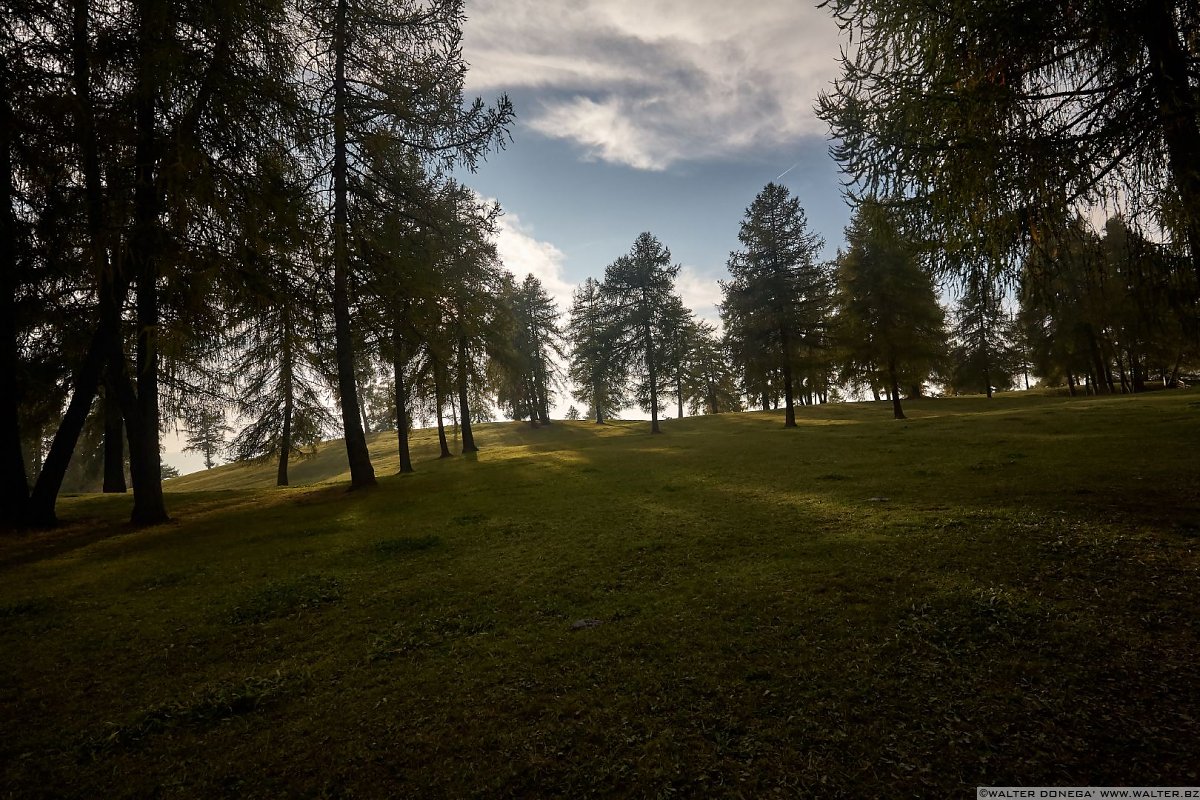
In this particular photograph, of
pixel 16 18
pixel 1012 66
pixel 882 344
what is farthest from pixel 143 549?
pixel 882 344

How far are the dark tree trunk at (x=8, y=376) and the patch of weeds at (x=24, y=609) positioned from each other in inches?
294

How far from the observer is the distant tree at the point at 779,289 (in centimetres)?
2922

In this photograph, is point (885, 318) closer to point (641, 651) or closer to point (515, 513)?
point (515, 513)

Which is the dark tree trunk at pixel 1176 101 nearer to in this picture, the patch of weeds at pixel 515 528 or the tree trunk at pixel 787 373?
the patch of weeds at pixel 515 528

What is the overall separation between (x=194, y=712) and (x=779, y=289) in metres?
30.8

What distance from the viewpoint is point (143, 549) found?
9297 millimetres

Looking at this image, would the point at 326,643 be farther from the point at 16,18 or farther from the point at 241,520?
the point at 16,18

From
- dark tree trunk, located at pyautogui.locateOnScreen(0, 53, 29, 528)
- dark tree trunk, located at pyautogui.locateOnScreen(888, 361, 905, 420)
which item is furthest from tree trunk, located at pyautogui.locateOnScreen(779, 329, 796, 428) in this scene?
dark tree trunk, located at pyautogui.locateOnScreen(0, 53, 29, 528)

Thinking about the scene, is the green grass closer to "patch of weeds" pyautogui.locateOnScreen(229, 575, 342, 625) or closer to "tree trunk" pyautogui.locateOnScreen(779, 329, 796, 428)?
"patch of weeds" pyautogui.locateOnScreen(229, 575, 342, 625)

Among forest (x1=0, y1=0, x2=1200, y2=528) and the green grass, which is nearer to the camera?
the green grass

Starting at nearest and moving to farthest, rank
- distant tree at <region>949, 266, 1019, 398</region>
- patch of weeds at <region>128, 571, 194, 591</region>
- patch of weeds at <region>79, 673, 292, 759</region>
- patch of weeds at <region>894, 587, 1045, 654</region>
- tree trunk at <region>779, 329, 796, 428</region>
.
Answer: patch of weeds at <region>79, 673, 292, 759</region> → patch of weeds at <region>894, 587, 1045, 654</region> → patch of weeds at <region>128, 571, 194, 591</region> → tree trunk at <region>779, 329, 796, 428</region> → distant tree at <region>949, 266, 1019, 398</region>

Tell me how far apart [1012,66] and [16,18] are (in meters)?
18.9

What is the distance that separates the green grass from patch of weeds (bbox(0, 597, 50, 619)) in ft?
0.09

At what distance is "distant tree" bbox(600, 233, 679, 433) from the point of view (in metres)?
34.3
